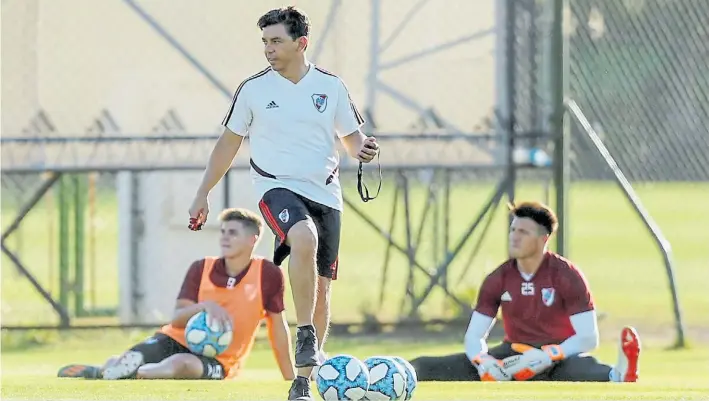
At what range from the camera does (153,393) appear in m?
8.02

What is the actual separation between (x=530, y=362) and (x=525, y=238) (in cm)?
81

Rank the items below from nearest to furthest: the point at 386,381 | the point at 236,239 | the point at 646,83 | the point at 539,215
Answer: the point at 386,381 → the point at 539,215 → the point at 236,239 → the point at 646,83

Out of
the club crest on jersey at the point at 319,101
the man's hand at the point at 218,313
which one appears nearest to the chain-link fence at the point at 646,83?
the man's hand at the point at 218,313

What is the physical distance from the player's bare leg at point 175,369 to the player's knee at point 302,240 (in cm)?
223

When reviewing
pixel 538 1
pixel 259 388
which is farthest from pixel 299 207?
pixel 538 1

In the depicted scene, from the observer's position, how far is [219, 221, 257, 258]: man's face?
9.91 meters

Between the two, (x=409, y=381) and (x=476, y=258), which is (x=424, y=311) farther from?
(x=409, y=381)

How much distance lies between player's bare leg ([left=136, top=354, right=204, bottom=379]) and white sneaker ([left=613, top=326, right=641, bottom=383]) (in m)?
2.62

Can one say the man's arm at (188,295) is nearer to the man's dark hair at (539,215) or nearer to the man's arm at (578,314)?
the man's dark hair at (539,215)

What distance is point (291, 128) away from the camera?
7.91 m

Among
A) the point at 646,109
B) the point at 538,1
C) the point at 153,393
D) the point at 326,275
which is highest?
the point at 538,1

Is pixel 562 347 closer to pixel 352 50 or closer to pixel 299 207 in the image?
pixel 299 207

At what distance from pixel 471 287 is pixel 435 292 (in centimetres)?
74

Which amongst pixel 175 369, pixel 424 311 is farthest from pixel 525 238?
pixel 424 311
